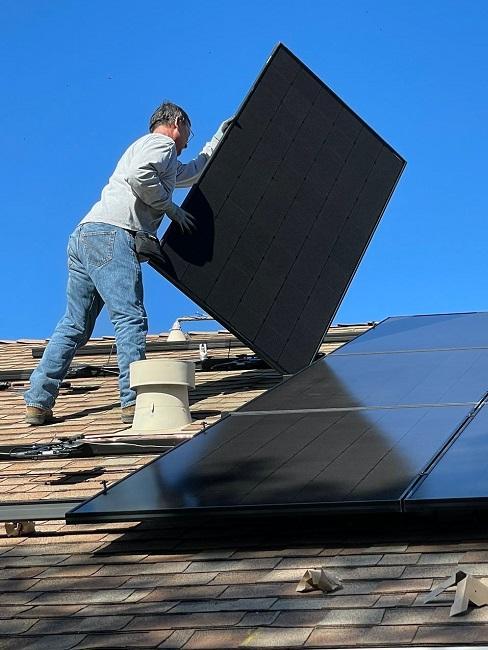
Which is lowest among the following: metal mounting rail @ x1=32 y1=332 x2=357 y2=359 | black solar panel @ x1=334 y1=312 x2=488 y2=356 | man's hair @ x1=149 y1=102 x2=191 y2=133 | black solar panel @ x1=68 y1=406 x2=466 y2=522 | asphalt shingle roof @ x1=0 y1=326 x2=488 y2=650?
asphalt shingle roof @ x1=0 y1=326 x2=488 y2=650

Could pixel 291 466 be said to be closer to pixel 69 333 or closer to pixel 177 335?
pixel 69 333

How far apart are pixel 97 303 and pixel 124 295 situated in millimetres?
502

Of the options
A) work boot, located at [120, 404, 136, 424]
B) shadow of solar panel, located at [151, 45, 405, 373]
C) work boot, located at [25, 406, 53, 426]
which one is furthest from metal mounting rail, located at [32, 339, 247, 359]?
work boot, located at [120, 404, 136, 424]

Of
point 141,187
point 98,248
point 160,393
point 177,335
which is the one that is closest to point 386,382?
point 160,393

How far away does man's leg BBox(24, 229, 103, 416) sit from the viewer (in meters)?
7.68

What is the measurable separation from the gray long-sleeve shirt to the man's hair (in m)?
0.09

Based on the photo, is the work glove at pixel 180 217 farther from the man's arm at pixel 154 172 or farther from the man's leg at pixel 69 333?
the man's leg at pixel 69 333

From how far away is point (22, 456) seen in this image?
648 cm

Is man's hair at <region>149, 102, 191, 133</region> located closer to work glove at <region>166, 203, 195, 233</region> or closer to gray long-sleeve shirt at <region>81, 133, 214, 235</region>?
gray long-sleeve shirt at <region>81, 133, 214, 235</region>

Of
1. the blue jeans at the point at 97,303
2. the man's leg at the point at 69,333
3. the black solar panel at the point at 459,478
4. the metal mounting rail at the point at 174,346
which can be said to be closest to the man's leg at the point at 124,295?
the blue jeans at the point at 97,303

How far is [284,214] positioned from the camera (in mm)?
8148

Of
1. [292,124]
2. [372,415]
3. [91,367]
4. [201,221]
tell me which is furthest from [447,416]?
[91,367]

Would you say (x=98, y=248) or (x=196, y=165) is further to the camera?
(x=196, y=165)

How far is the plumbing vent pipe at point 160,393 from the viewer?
21.9ft
